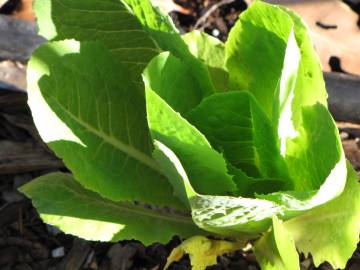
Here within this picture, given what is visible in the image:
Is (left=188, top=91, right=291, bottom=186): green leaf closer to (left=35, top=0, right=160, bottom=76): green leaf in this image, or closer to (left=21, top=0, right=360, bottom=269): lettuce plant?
(left=21, top=0, right=360, bottom=269): lettuce plant

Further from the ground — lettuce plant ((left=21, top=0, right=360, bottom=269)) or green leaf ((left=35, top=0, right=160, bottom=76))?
green leaf ((left=35, top=0, right=160, bottom=76))

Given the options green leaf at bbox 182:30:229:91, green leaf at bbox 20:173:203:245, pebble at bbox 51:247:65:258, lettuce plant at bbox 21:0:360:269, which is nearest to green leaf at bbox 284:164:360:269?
lettuce plant at bbox 21:0:360:269

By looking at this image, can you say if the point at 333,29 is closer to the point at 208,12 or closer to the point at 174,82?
the point at 208,12

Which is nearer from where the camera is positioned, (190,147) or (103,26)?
(190,147)

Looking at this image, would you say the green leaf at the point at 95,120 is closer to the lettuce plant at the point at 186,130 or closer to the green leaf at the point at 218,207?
the lettuce plant at the point at 186,130

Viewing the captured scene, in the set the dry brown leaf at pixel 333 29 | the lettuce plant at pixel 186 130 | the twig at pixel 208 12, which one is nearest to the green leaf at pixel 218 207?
the lettuce plant at pixel 186 130

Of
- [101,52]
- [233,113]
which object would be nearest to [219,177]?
[233,113]

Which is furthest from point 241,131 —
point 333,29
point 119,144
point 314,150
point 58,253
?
point 333,29
